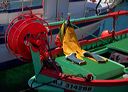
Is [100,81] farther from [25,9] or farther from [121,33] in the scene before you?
[25,9]

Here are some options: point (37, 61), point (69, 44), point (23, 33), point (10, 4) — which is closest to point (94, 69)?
point (69, 44)

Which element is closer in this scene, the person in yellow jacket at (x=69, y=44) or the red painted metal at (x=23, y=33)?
the red painted metal at (x=23, y=33)

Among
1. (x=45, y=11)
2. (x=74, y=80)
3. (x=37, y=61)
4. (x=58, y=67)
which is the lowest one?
(x=74, y=80)

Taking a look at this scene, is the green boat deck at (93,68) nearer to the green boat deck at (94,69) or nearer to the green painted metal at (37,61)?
the green boat deck at (94,69)

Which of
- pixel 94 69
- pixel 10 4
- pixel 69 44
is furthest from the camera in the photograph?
pixel 10 4

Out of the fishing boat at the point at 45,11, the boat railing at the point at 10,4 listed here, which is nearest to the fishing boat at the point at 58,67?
the fishing boat at the point at 45,11

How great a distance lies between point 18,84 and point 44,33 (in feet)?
11.1

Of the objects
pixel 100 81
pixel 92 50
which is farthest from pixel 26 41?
pixel 92 50

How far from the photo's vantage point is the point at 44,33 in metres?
6.61

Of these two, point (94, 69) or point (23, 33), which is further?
point (94, 69)

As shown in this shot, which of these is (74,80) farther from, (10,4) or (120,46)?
(10,4)

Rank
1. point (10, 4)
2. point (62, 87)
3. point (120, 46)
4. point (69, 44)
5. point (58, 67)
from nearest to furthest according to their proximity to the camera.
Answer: point (62, 87) → point (58, 67) → point (69, 44) → point (120, 46) → point (10, 4)

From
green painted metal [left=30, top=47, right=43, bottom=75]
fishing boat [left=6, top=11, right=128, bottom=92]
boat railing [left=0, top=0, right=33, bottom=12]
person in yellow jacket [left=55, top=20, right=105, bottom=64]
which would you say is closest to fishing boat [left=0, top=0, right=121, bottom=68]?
boat railing [left=0, top=0, right=33, bottom=12]

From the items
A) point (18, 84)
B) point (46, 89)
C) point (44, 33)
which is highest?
point (44, 33)
